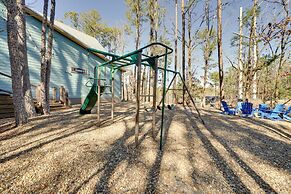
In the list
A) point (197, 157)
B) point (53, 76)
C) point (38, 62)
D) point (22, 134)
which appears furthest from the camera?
point (53, 76)

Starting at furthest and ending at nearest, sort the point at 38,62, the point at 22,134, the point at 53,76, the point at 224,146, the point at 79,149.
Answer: the point at 53,76 → the point at 38,62 → the point at 22,134 → the point at 224,146 → the point at 79,149

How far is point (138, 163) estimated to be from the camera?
2545 mm

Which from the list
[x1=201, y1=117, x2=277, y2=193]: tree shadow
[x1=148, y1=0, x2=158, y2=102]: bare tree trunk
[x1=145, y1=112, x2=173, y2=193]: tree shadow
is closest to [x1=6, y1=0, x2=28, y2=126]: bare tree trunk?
[x1=145, y1=112, x2=173, y2=193]: tree shadow

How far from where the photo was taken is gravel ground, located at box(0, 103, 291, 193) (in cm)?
196

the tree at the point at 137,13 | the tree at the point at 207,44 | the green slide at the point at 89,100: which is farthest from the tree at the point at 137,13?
the green slide at the point at 89,100

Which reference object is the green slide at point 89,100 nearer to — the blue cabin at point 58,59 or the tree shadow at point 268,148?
the blue cabin at point 58,59

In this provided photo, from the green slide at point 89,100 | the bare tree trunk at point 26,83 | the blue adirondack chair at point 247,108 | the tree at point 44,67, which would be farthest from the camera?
the blue adirondack chair at point 247,108

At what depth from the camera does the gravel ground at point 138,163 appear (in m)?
1.96

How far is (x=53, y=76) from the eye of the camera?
32.6 feet

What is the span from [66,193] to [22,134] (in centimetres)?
308

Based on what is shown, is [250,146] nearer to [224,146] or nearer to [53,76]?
[224,146]

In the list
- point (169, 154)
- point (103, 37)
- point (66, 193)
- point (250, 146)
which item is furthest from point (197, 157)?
point (103, 37)

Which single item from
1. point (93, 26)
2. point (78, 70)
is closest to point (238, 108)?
point (78, 70)

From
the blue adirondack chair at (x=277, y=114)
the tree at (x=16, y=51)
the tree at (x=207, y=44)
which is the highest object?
the tree at (x=207, y=44)
